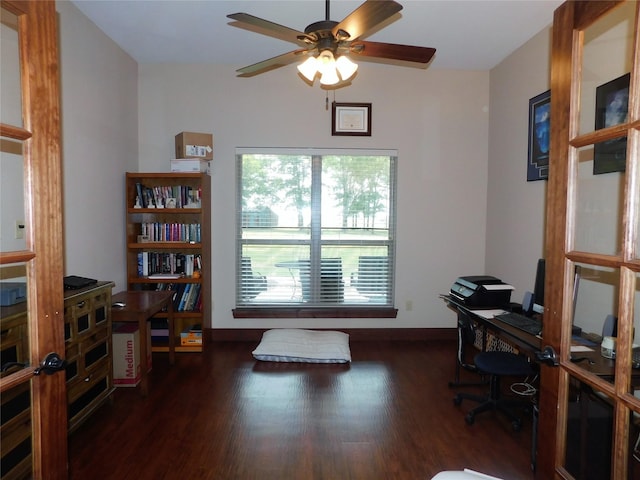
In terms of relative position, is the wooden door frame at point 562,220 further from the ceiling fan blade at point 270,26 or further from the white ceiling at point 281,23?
the white ceiling at point 281,23

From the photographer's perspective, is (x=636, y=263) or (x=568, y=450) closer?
(x=636, y=263)

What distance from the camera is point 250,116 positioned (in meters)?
4.25

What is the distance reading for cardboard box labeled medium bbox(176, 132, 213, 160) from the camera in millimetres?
3951

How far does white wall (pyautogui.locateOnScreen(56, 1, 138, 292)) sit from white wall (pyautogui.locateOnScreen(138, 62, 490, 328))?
39 centimetres

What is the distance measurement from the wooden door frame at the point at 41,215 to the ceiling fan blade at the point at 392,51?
5.39 ft

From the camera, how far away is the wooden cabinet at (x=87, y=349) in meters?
2.43

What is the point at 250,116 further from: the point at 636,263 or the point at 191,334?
the point at 636,263

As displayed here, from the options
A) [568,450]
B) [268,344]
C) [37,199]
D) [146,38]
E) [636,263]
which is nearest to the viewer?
[636,263]

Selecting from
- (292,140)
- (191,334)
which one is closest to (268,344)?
(191,334)

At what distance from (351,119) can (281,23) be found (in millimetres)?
1318

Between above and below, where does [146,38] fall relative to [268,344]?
above

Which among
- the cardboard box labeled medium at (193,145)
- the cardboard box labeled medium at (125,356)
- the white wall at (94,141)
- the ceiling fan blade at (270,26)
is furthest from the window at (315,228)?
the ceiling fan blade at (270,26)

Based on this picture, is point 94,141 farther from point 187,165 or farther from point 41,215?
point 41,215

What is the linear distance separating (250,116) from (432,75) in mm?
2117
